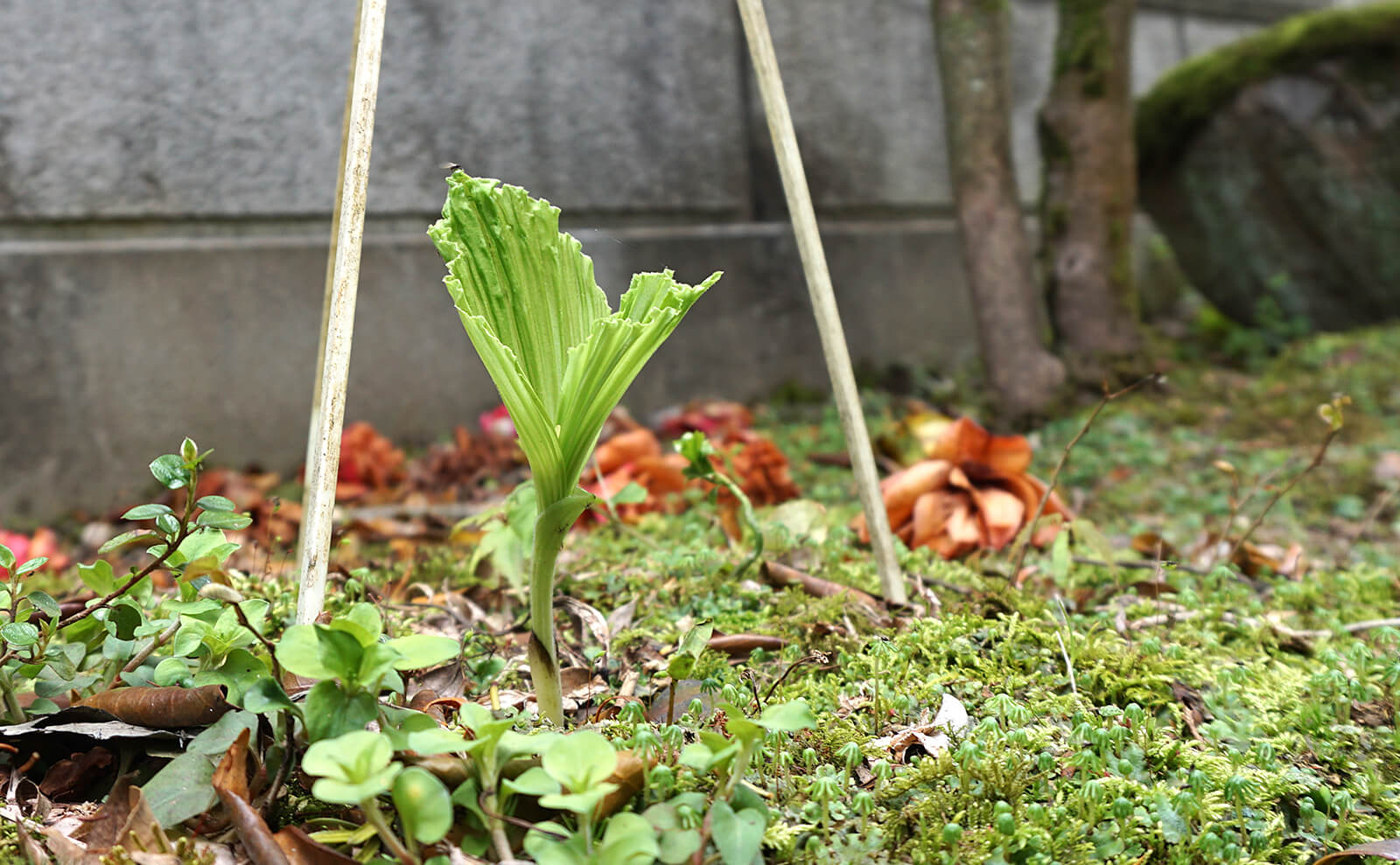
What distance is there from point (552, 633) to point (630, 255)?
2.82m

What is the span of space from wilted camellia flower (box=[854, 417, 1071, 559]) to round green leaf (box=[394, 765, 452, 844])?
48.0 inches

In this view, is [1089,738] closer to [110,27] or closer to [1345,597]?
[1345,597]

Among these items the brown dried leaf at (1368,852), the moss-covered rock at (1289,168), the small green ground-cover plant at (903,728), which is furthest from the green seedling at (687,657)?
the moss-covered rock at (1289,168)

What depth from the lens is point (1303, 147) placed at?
13.6 ft

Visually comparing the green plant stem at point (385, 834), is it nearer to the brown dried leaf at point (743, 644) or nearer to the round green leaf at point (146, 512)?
the round green leaf at point (146, 512)

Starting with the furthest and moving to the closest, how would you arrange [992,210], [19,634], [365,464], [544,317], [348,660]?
[992,210] → [365,464] → [544,317] → [19,634] → [348,660]

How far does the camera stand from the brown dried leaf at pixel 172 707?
1.00 meters

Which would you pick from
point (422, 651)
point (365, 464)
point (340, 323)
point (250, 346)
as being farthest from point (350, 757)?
point (250, 346)

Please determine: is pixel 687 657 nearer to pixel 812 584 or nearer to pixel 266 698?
pixel 266 698

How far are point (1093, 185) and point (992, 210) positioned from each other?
38 centimetres

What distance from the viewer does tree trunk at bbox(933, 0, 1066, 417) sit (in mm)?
3219

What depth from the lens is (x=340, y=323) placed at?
45.0 inches

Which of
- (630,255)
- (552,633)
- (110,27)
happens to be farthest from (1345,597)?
(110,27)

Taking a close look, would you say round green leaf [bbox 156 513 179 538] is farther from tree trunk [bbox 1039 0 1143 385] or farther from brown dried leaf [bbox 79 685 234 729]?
tree trunk [bbox 1039 0 1143 385]
